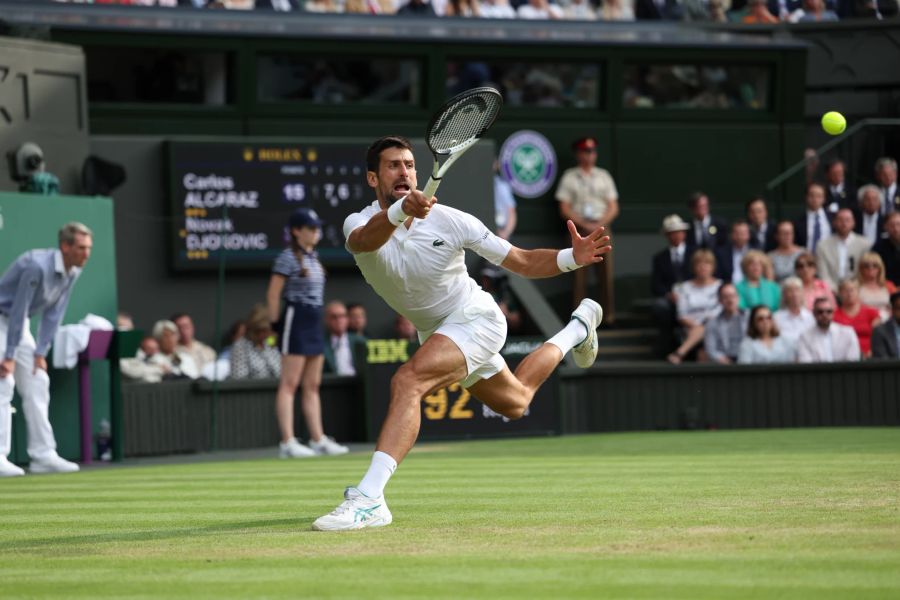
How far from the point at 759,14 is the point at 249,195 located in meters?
8.84

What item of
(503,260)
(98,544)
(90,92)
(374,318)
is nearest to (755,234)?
(374,318)

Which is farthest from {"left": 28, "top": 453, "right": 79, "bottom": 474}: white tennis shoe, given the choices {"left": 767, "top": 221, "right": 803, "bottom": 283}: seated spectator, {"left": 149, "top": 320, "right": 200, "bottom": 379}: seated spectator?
{"left": 767, "top": 221, "right": 803, "bottom": 283}: seated spectator

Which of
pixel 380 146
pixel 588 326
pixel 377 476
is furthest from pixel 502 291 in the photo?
pixel 377 476

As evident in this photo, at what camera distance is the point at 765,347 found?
59.5ft

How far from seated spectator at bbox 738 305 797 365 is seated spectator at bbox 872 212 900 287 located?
1.73 m

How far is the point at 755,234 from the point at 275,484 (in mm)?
10019

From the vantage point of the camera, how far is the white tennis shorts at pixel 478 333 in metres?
8.19

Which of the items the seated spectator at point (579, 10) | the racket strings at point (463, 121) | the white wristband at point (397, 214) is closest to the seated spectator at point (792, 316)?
the seated spectator at point (579, 10)

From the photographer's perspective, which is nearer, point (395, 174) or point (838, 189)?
point (395, 174)

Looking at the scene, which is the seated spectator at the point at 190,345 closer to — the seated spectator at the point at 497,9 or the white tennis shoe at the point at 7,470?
the white tennis shoe at the point at 7,470

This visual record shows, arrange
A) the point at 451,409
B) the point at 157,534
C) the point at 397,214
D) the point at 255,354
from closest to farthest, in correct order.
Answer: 1. the point at 397,214
2. the point at 157,534
3. the point at 255,354
4. the point at 451,409

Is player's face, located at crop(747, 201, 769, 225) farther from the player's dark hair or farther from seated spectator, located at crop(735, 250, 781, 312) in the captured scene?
the player's dark hair

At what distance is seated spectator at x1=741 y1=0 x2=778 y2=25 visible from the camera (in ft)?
77.0

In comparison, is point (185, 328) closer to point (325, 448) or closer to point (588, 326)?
point (325, 448)
